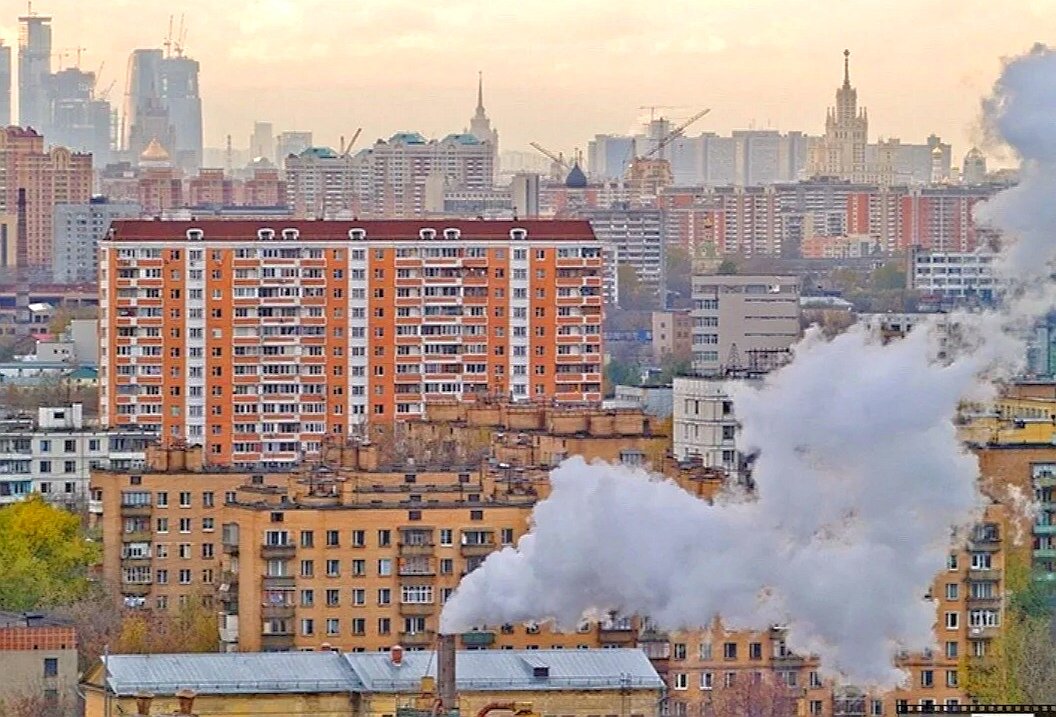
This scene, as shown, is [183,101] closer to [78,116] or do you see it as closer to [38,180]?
[78,116]

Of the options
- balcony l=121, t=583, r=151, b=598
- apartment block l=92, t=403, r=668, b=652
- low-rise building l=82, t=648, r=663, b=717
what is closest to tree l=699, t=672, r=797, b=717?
apartment block l=92, t=403, r=668, b=652

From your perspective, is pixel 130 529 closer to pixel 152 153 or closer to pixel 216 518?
pixel 216 518

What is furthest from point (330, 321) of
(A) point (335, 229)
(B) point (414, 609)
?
(B) point (414, 609)

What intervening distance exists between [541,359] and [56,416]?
7.56 metres

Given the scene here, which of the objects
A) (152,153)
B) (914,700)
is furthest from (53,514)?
(152,153)

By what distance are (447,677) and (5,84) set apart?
14012cm

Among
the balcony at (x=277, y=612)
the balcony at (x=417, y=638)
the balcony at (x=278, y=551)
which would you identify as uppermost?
the balcony at (x=278, y=551)

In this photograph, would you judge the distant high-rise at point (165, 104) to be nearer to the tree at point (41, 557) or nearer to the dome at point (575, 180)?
the dome at point (575, 180)

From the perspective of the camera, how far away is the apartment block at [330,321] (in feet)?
155

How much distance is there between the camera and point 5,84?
15900cm

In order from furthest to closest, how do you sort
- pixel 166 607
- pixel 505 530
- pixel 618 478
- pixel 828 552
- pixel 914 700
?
pixel 166 607 → pixel 505 530 → pixel 914 700 → pixel 618 478 → pixel 828 552

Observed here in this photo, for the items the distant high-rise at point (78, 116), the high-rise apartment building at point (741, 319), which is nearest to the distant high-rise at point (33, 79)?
the distant high-rise at point (78, 116)

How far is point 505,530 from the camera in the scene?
27.4 metres

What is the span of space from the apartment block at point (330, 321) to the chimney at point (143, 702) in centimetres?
2473
